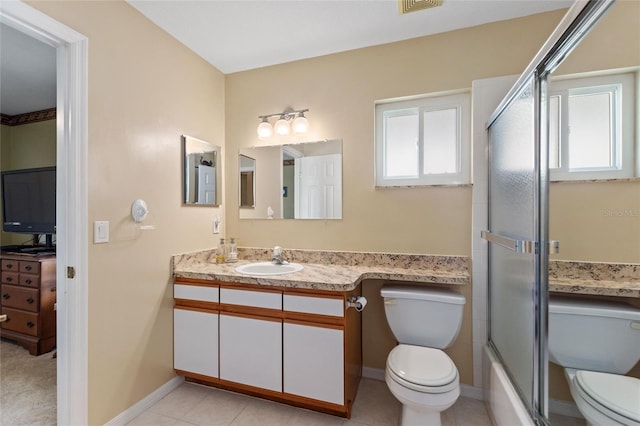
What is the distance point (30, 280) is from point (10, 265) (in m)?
0.30

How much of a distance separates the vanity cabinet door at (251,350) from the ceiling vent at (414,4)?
6.72 feet

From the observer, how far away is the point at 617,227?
1.53 metres

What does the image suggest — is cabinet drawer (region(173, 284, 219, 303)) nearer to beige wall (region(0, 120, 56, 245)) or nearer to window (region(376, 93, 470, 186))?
Answer: window (region(376, 93, 470, 186))

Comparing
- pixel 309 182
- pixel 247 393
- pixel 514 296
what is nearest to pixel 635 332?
pixel 514 296

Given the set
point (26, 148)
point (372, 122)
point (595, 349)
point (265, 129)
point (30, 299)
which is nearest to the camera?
point (595, 349)

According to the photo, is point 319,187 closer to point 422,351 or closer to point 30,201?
point 422,351

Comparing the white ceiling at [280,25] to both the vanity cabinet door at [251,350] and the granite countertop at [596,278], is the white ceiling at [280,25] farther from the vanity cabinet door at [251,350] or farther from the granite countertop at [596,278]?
the vanity cabinet door at [251,350]

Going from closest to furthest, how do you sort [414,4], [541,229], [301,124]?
[541,229], [414,4], [301,124]

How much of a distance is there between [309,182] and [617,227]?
1.91 meters

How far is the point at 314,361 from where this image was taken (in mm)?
1619

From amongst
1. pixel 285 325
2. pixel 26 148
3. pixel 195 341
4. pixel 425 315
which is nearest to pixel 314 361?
pixel 285 325

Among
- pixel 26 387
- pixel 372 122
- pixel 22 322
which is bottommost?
pixel 26 387

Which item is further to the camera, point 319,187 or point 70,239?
point 319,187

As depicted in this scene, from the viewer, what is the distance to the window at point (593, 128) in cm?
148
